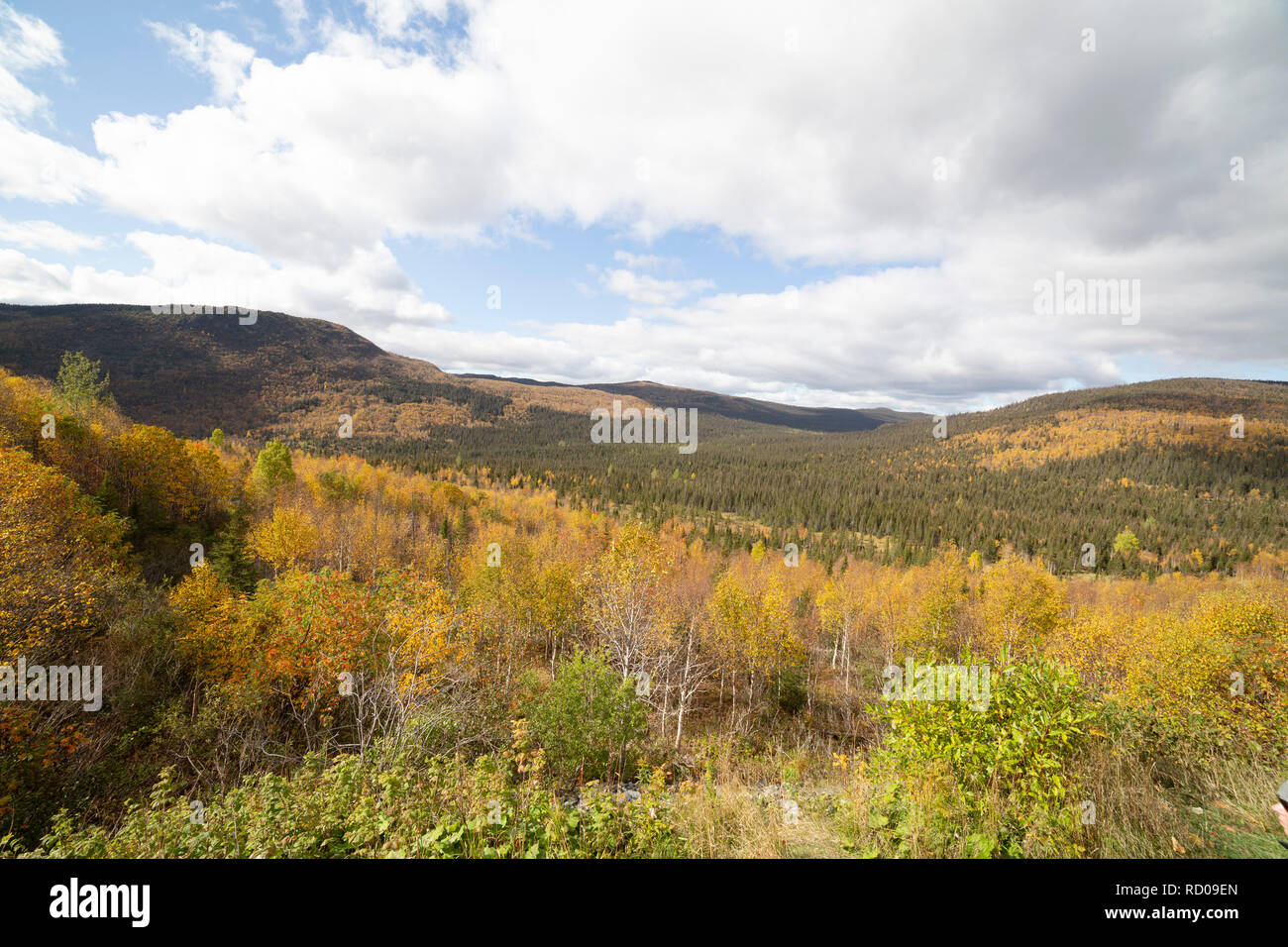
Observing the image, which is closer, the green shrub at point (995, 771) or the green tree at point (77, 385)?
the green shrub at point (995, 771)

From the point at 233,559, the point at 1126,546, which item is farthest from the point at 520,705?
the point at 1126,546

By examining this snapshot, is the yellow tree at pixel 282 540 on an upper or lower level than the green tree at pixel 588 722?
upper

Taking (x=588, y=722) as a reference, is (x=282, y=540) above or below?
above

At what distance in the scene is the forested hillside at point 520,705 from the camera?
21.7 ft

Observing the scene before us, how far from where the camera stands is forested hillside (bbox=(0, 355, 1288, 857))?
6.61m

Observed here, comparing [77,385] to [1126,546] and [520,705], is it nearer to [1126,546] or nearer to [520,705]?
[520,705]

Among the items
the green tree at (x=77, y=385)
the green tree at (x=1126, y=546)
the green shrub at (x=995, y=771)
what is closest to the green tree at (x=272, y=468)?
the green tree at (x=77, y=385)

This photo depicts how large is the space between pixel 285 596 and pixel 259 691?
6.71m

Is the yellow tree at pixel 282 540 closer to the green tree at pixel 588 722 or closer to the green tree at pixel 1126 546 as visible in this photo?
the green tree at pixel 588 722

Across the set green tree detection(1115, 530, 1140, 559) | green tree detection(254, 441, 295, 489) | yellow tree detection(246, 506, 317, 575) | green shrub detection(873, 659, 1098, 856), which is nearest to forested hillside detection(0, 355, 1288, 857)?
green shrub detection(873, 659, 1098, 856)

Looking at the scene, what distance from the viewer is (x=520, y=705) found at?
2134 centimetres

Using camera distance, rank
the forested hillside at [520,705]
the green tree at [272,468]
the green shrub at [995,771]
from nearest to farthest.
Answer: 1. the green shrub at [995,771]
2. the forested hillside at [520,705]
3. the green tree at [272,468]
